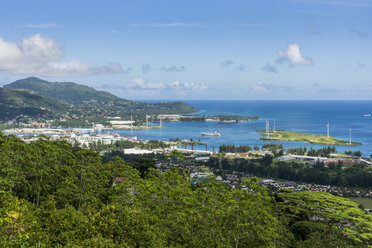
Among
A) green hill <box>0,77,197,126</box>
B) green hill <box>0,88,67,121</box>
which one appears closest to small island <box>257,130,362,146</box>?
green hill <box>0,77,197,126</box>

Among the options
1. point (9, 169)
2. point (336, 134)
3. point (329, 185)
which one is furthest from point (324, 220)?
point (336, 134)

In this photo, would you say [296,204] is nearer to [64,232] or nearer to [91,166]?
[91,166]

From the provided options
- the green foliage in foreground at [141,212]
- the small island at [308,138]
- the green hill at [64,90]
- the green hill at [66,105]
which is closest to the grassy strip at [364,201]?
the green foliage in foreground at [141,212]

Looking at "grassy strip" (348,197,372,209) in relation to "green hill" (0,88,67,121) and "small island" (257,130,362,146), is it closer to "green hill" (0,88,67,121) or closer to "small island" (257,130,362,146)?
"small island" (257,130,362,146)

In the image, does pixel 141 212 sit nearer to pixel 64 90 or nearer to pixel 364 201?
pixel 364 201

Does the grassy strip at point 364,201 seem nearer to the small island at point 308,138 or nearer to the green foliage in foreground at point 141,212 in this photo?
the green foliage in foreground at point 141,212

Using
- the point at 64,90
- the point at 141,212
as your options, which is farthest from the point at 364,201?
the point at 64,90
